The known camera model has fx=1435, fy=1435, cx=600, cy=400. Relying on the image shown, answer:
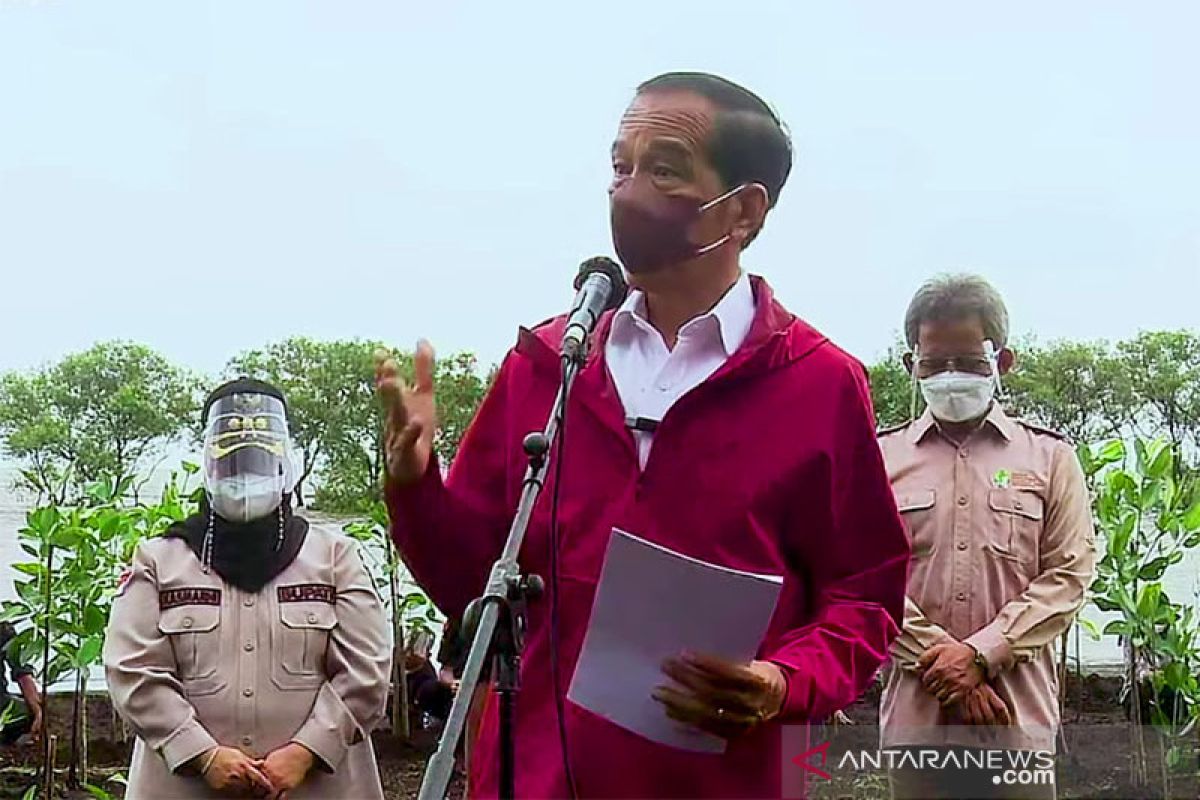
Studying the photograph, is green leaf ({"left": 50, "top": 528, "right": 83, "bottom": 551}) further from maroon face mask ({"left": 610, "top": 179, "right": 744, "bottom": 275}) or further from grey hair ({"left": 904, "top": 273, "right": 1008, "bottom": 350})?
maroon face mask ({"left": 610, "top": 179, "right": 744, "bottom": 275})

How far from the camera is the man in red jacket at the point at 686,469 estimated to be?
4.54 feet

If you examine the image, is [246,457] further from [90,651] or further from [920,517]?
[90,651]

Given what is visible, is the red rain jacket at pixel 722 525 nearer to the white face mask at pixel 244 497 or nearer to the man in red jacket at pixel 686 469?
the man in red jacket at pixel 686 469

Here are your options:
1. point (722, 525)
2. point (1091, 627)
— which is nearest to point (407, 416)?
point (722, 525)

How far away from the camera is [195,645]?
7.91 feet

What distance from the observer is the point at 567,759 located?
139cm

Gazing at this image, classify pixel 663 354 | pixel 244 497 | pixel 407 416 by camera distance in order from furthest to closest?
pixel 244 497, pixel 663 354, pixel 407 416

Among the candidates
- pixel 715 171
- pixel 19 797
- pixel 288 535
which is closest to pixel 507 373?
pixel 715 171

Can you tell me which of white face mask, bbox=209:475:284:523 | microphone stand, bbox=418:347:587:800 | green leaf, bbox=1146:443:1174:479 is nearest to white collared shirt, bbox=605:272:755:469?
microphone stand, bbox=418:347:587:800

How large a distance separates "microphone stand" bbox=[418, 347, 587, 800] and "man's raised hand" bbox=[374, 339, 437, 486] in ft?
0.39

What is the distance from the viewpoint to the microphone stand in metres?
1.18

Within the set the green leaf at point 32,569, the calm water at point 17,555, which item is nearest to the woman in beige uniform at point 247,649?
the calm water at point 17,555

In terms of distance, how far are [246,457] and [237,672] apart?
382mm

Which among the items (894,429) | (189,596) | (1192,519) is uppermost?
(1192,519)
